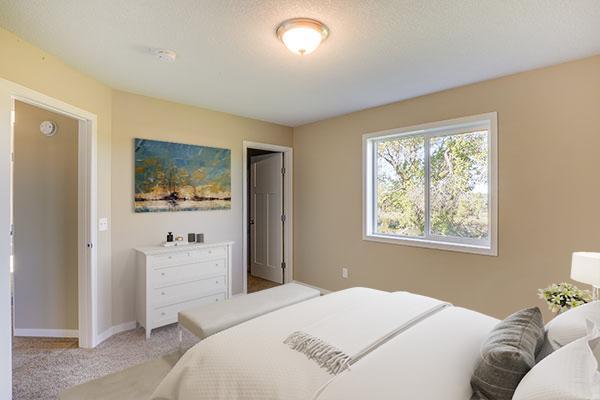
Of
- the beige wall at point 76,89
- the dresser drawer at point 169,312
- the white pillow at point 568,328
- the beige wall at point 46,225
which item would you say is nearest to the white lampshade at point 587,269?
the white pillow at point 568,328

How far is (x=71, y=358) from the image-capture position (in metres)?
2.49

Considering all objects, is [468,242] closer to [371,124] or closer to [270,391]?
[371,124]

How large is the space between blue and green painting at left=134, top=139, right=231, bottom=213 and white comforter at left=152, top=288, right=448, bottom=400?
2.20m

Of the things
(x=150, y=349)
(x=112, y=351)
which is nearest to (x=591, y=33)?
(x=150, y=349)

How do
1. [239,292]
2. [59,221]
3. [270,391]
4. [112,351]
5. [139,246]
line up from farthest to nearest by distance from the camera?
1. [239,292]
2. [139,246]
3. [59,221]
4. [112,351]
5. [270,391]

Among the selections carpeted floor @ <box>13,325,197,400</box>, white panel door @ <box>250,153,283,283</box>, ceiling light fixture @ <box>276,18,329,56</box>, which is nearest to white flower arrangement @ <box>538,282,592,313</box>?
ceiling light fixture @ <box>276,18,329,56</box>

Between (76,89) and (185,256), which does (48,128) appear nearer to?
(76,89)

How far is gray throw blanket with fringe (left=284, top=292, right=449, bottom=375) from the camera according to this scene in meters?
1.31

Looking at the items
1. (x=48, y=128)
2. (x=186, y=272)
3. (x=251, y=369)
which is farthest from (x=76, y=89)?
(x=251, y=369)

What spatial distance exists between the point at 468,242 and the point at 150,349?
10.4 ft

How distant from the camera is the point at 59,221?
112 inches

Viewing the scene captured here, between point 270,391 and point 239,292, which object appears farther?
point 239,292

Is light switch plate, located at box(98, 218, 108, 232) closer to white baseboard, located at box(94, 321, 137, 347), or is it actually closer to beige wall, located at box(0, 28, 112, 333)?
beige wall, located at box(0, 28, 112, 333)

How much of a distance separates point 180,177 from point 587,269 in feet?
11.8
